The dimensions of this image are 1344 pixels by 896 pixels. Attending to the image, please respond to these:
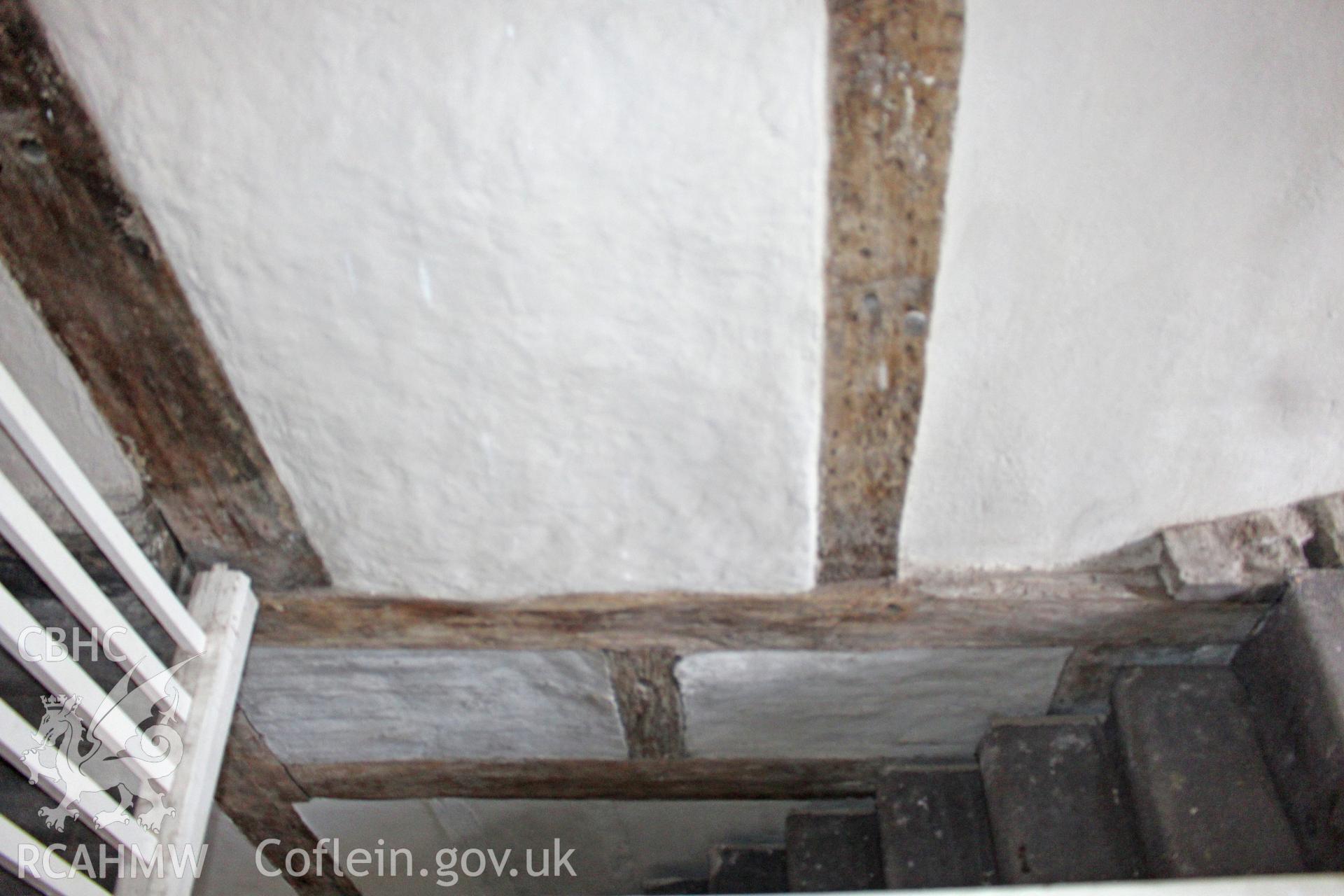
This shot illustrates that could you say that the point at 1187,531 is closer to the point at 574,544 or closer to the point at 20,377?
the point at 574,544

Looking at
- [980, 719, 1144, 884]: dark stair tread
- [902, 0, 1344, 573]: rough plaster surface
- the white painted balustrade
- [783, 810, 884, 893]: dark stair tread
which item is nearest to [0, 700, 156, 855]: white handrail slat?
the white painted balustrade

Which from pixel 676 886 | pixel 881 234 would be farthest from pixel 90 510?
pixel 676 886

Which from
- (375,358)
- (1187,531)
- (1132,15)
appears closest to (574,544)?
(375,358)

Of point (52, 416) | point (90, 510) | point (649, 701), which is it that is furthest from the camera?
point (649, 701)

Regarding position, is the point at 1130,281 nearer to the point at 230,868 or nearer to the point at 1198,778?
the point at 1198,778

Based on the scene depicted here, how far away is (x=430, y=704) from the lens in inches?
91.7

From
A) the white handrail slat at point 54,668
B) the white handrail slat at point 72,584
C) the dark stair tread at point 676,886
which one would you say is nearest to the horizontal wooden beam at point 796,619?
the white handrail slat at point 72,584

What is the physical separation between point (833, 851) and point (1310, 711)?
115 centimetres

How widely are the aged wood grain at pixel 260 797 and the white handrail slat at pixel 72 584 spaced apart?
61cm

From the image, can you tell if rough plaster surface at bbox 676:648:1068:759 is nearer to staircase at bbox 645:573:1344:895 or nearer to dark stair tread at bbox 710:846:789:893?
staircase at bbox 645:573:1344:895

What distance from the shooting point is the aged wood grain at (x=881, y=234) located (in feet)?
4.25

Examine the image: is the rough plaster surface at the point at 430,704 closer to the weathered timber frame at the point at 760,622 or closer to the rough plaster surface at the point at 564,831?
the weathered timber frame at the point at 760,622

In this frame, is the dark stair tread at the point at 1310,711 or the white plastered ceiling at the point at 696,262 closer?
the white plastered ceiling at the point at 696,262

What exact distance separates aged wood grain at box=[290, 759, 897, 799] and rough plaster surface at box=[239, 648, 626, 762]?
0.05m
